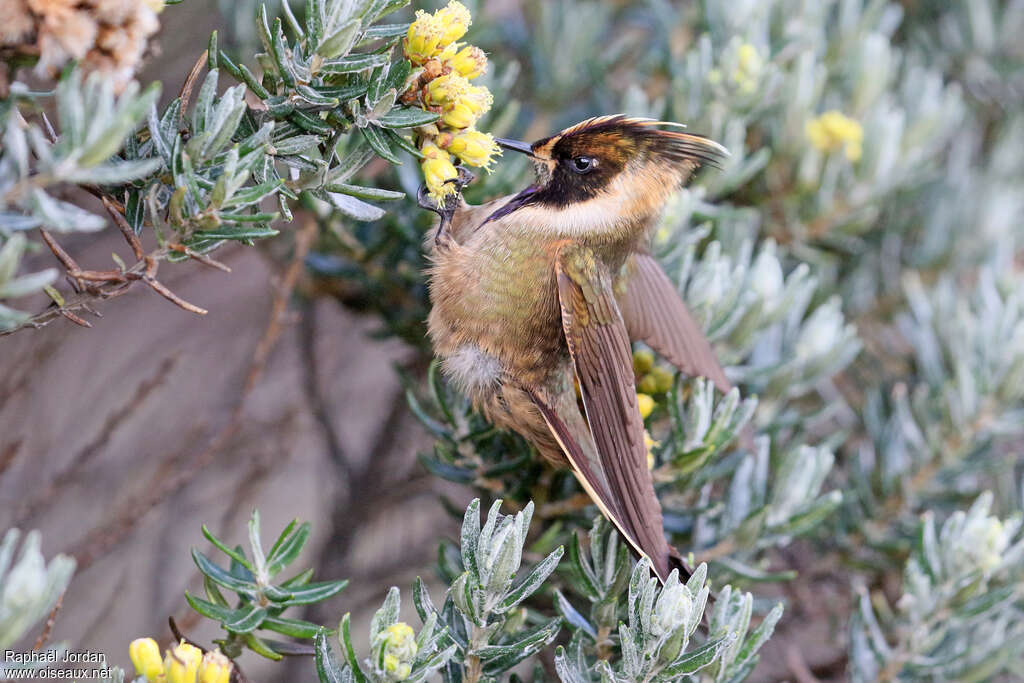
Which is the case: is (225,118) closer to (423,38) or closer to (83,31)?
(83,31)

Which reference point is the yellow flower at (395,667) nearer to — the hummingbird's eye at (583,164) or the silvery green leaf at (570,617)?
the silvery green leaf at (570,617)

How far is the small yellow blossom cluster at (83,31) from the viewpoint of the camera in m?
0.88

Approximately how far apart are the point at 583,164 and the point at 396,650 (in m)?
1.04

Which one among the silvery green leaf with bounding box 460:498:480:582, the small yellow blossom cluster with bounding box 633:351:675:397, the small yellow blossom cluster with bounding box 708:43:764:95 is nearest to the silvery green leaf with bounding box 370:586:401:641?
the silvery green leaf with bounding box 460:498:480:582

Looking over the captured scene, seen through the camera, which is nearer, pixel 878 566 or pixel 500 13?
pixel 878 566

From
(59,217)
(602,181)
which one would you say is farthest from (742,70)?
(59,217)

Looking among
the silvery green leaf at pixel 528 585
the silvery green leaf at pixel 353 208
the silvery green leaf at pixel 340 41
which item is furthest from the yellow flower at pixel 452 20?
the silvery green leaf at pixel 528 585

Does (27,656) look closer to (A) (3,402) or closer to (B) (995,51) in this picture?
(A) (3,402)

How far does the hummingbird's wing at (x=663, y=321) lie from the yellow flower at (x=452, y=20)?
0.73 metres

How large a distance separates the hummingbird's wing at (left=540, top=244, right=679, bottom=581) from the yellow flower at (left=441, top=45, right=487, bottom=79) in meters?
0.48

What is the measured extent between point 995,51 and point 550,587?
2.28 m

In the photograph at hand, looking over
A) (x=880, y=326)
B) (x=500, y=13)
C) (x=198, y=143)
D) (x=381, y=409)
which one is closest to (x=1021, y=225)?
(x=880, y=326)

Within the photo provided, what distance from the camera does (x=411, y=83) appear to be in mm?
1232

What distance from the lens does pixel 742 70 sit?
2.01m
